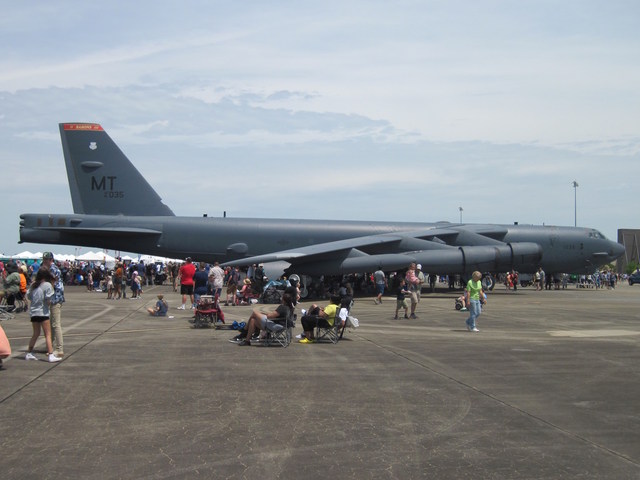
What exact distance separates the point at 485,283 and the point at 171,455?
3233cm

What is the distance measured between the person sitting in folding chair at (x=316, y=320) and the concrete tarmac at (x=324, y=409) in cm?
53

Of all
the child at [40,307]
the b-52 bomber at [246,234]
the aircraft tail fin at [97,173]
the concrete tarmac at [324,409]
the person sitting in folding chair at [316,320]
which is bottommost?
the concrete tarmac at [324,409]

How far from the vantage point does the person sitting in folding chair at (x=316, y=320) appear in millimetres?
13945

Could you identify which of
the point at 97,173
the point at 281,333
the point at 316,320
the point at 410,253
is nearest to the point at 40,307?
the point at 281,333

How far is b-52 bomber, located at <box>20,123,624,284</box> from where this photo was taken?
31.2 metres

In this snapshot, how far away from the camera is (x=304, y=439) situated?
21.1 feet

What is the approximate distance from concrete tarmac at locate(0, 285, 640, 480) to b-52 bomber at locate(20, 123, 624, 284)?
17.0m

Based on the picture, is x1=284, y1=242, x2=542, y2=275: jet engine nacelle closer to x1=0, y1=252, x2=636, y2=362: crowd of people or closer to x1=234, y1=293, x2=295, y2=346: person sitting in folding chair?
x1=0, y1=252, x2=636, y2=362: crowd of people

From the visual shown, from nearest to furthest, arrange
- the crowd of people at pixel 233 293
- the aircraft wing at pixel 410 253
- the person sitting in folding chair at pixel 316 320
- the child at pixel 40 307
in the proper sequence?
1. the child at pixel 40 307
2. the crowd of people at pixel 233 293
3. the person sitting in folding chair at pixel 316 320
4. the aircraft wing at pixel 410 253

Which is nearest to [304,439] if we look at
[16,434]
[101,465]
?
[101,465]

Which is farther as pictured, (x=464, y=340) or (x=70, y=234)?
(x=70, y=234)

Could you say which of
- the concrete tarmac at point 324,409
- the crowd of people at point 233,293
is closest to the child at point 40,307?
the crowd of people at point 233,293

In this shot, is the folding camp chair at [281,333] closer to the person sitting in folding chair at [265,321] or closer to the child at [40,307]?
the person sitting in folding chair at [265,321]

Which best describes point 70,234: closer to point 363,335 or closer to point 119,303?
point 119,303
